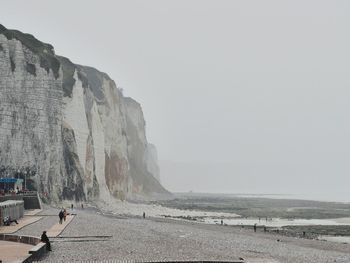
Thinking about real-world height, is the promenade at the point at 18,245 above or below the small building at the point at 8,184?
below

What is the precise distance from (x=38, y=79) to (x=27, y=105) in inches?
189

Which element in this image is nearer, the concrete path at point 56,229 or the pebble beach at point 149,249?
the pebble beach at point 149,249

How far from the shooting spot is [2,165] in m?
61.7

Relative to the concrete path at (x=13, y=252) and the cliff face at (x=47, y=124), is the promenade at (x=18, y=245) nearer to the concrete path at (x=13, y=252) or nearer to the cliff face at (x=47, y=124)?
the concrete path at (x=13, y=252)

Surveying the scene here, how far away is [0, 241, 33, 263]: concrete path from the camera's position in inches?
773

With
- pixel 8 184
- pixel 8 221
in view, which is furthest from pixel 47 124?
pixel 8 221

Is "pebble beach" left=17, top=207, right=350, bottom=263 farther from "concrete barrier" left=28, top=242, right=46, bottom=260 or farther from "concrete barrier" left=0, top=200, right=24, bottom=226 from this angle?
"concrete barrier" left=0, top=200, right=24, bottom=226

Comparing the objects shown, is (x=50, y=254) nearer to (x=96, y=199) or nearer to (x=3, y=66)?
(x=3, y=66)

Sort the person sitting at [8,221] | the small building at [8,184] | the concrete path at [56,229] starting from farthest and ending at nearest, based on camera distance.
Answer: the small building at [8,184] < the person sitting at [8,221] < the concrete path at [56,229]

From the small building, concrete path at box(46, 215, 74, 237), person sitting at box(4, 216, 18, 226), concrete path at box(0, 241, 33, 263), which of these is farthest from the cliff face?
concrete path at box(0, 241, 33, 263)

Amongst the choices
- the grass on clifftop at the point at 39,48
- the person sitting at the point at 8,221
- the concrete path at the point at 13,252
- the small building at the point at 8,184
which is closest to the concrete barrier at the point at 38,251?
the concrete path at the point at 13,252

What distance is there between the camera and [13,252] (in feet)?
71.6

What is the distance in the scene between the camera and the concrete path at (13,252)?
19.6 m

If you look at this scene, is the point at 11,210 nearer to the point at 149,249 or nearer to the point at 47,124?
the point at 149,249
